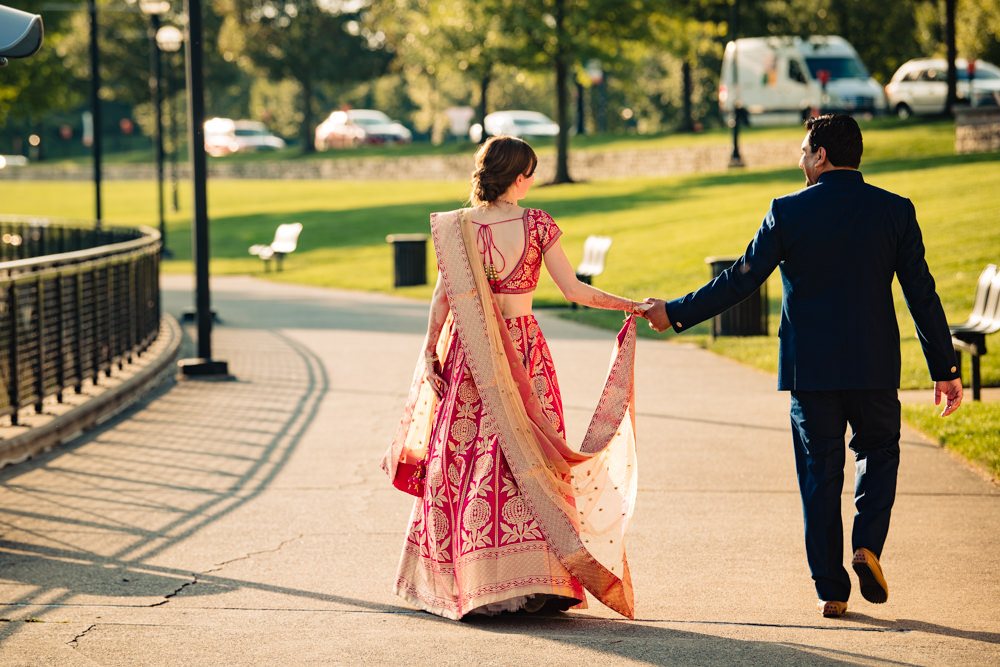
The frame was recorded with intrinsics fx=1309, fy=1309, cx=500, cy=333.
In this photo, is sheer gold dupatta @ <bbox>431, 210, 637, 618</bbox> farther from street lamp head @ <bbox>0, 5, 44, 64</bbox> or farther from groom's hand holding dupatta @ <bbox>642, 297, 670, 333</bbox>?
street lamp head @ <bbox>0, 5, 44, 64</bbox>

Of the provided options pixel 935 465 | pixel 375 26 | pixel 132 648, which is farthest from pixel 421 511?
pixel 375 26

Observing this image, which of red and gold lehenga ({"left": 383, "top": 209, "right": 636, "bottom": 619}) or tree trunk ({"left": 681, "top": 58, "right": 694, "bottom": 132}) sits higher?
tree trunk ({"left": 681, "top": 58, "right": 694, "bottom": 132})

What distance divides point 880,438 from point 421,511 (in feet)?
5.74

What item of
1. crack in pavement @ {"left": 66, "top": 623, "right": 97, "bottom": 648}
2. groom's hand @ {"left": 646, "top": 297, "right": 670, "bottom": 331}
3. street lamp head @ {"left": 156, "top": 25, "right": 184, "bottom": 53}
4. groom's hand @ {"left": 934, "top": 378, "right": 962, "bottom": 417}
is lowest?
crack in pavement @ {"left": 66, "top": 623, "right": 97, "bottom": 648}

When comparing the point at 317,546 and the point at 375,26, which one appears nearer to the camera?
the point at 317,546

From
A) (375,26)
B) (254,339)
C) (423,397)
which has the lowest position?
(254,339)

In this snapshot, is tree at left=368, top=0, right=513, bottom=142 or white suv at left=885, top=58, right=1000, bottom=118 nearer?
white suv at left=885, top=58, right=1000, bottom=118

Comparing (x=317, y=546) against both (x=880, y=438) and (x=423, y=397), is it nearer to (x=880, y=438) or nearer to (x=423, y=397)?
(x=423, y=397)

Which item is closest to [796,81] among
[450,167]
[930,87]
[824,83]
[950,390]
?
[824,83]

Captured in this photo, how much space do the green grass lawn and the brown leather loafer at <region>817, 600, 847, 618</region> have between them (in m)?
2.85

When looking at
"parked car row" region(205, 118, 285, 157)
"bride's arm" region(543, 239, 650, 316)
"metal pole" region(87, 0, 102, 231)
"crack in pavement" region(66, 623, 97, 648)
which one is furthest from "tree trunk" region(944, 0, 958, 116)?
"parked car row" region(205, 118, 285, 157)

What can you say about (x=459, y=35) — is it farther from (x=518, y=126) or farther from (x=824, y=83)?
(x=824, y=83)

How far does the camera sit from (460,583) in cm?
488

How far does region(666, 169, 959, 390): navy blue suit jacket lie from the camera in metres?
4.76
